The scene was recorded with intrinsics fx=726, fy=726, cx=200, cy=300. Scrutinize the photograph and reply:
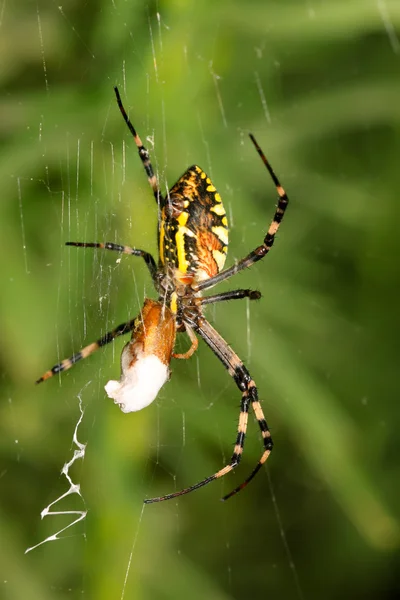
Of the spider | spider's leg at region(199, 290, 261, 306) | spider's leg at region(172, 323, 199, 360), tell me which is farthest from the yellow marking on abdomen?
spider's leg at region(172, 323, 199, 360)

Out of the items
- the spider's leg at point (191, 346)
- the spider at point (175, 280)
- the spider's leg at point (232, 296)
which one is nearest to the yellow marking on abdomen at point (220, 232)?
the spider at point (175, 280)

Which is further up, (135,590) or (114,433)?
(114,433)

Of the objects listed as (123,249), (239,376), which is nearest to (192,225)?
(123,249)

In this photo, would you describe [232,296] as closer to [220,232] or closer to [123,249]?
[220,232]

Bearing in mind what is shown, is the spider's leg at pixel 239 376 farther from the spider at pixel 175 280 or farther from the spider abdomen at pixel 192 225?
the spider abdomen at pixel 192 225

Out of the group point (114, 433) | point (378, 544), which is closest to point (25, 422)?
point (114, 433)

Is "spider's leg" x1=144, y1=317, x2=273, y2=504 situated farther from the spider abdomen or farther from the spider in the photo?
the spider abdomen

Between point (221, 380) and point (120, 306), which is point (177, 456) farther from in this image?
point (120, 306)
